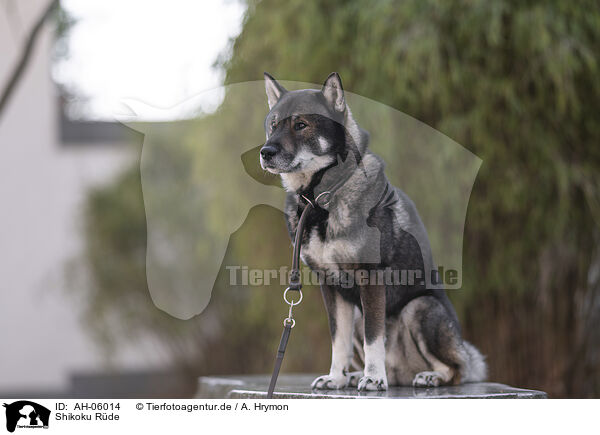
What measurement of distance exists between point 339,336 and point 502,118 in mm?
1697

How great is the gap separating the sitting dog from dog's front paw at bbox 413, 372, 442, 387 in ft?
0.20

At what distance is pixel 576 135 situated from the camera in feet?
9.70

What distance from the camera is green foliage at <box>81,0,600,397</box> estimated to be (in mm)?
2736

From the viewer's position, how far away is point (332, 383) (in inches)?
60.8

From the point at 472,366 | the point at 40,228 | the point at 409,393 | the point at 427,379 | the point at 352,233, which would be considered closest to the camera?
the point at 352,233

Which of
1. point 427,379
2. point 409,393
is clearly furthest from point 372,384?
point 427,379
